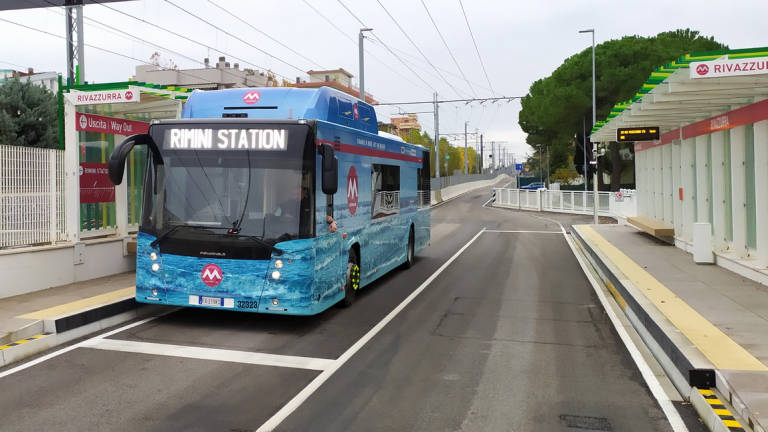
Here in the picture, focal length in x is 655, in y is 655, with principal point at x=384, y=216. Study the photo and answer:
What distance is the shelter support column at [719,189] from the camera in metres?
14.4

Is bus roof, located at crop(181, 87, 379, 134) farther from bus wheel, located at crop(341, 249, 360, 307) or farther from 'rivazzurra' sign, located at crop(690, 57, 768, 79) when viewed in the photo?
'rivazzurra' sign, located at crop(690, 57, 768, 79)

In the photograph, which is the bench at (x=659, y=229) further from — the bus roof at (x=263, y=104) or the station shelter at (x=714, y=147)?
the bus roof at (x=263, y=104)

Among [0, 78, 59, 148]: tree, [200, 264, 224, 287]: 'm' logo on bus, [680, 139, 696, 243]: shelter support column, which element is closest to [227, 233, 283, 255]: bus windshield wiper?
[200, 264, 224, 287]: 'm' logo on bus

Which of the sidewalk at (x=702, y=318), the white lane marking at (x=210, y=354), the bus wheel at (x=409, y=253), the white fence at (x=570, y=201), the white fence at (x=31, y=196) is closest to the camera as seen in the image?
the sidewalk at (x=702, y=318)

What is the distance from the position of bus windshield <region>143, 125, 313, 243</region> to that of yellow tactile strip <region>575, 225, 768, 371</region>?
492cm

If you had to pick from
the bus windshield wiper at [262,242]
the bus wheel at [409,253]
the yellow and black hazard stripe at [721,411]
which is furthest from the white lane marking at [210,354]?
the bus wheel at [409,253]

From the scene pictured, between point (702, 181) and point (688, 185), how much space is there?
135cm

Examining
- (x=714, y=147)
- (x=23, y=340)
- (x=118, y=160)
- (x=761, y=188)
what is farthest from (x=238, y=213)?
(x=714, y=147)

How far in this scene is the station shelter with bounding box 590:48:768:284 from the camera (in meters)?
10.4

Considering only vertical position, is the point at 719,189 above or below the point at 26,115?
below

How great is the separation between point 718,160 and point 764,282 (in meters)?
4.04

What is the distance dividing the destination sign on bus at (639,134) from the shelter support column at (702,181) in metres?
2.58

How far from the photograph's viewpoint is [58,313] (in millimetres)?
8836

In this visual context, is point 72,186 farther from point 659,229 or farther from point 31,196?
point 659,229
